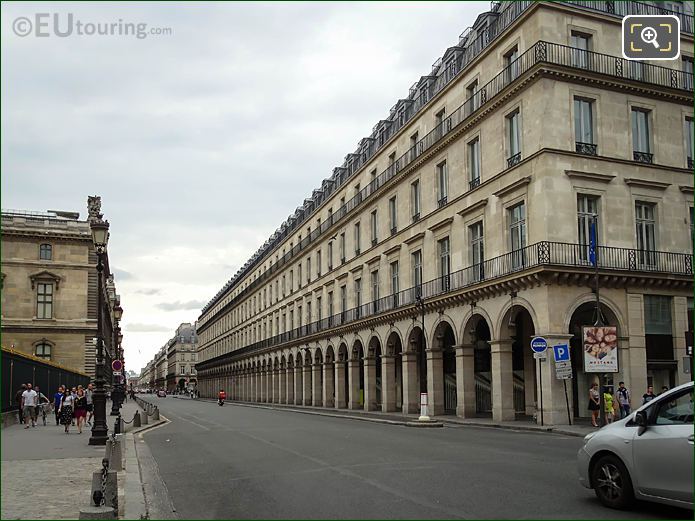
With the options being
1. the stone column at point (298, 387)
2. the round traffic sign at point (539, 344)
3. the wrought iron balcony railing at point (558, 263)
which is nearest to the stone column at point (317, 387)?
the stone column at point (298, 387)

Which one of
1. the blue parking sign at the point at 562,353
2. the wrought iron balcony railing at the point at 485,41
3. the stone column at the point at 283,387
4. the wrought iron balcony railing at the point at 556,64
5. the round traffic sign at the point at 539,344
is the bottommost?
the stone column at the point at 283,387

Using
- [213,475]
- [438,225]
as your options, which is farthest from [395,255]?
[213,475]

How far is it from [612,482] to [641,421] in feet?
3.08

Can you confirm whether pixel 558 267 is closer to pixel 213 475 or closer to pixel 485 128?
pixel 485 128

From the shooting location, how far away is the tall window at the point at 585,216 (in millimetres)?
29047

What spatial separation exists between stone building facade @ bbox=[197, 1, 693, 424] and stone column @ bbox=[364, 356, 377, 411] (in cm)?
227

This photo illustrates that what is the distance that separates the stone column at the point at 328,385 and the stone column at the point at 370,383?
9.35 m

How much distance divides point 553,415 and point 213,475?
16676 mm

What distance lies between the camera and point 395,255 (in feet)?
143

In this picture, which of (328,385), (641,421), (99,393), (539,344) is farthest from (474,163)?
(641,421)

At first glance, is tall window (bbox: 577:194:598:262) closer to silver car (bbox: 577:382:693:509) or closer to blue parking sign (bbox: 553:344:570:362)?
blue parking sign (bbox: 553:344:570:362)

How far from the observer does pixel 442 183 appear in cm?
3834

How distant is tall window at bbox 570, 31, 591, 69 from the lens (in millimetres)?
30141

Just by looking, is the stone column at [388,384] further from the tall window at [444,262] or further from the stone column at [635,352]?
the stone column at [635,352]
